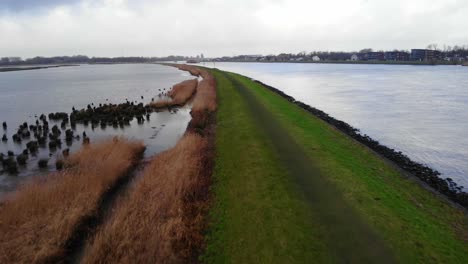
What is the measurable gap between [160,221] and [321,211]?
18.3 ft

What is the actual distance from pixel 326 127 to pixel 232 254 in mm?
19827

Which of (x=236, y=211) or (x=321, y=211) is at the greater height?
(x=321, y=211)

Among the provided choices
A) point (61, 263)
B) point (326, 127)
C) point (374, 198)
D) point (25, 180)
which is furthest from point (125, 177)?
point (326, 127)

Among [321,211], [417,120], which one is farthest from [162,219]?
[417,120]

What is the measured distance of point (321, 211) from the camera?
11.2 metres

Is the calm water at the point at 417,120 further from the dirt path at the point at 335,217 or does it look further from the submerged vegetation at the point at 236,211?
the dirt path at the point at 335,217

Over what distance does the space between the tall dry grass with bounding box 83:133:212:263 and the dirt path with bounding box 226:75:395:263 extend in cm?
402

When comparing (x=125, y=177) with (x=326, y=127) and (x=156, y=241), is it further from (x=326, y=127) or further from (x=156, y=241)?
(x=326, y=127)

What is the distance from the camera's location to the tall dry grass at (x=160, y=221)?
9484 mm

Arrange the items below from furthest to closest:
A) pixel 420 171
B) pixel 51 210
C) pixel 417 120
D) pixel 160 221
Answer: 1. pixel 417 120
2. pixel 420 171
3. pixel 51 210
4. pixel 160 221

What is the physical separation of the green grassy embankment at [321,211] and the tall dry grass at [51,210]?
16.2 ft

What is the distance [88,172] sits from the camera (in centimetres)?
1555

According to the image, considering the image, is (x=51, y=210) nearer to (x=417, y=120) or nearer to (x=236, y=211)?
(x=236, y=211)

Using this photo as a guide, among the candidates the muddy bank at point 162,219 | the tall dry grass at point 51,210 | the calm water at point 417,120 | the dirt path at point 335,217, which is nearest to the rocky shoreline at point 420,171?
the calm water at point 417,120
